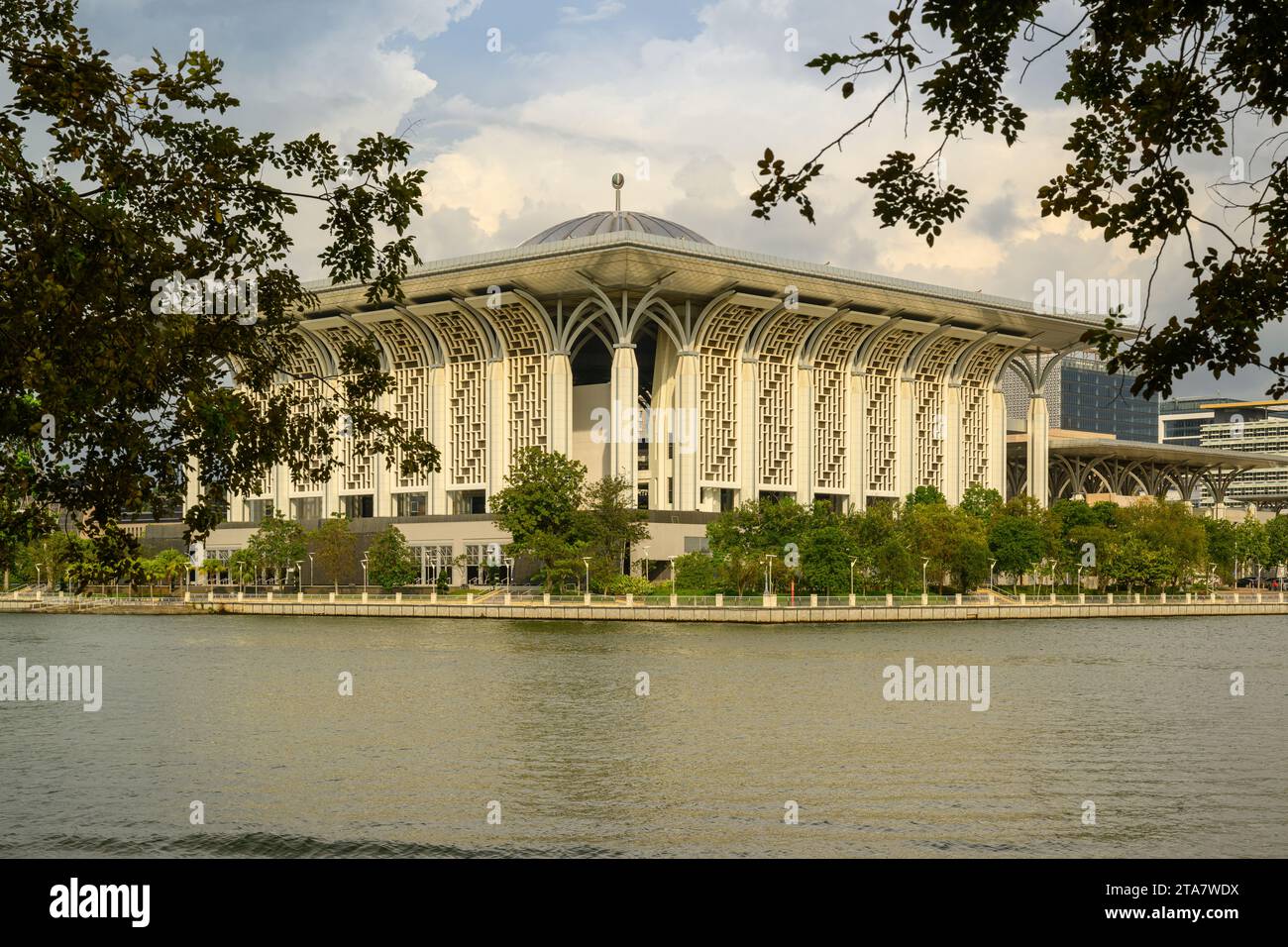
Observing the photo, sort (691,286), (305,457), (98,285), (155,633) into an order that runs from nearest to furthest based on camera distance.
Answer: (98,285), (305,457), (155,633), (691,286)

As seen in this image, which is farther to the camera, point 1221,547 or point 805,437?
point 1221,547

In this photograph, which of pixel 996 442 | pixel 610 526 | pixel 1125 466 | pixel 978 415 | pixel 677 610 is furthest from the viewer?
pixel 1125 466

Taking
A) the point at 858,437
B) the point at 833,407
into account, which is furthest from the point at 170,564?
the point at 858,437

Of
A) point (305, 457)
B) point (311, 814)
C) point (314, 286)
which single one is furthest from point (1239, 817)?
point (314, 286)

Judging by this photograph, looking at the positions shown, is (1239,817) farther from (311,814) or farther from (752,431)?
(752,431)

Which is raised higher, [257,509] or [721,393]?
[721,393]

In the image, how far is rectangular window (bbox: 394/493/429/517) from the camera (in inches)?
4754

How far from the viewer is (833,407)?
123 m

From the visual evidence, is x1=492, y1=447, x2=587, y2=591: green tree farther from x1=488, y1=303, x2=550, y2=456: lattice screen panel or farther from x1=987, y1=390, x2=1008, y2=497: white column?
x1=987, y1=390, x2=1008, y2=497: white column

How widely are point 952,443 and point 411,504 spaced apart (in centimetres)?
4725

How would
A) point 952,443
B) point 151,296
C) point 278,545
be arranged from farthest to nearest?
point 952,443, point 278,545, point 151,296

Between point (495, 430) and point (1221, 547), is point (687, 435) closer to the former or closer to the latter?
point (495, 430)
